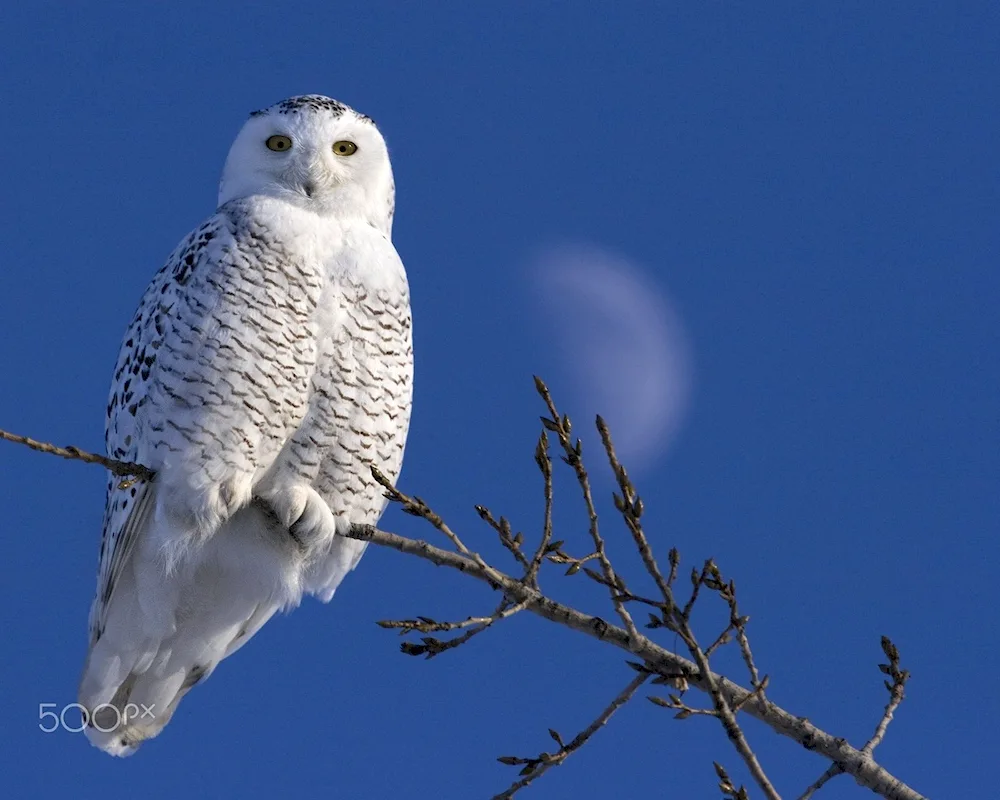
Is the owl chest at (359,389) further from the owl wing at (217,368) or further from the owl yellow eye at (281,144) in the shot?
the owl yellow eye at (281,144)

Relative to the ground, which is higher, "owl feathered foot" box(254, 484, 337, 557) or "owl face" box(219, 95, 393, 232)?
"owl face" box(219, 95, 393, 232)

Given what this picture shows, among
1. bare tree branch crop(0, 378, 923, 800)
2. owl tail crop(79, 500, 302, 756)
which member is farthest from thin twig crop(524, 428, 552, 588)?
owl tail crop(79, 500, 302, 756)


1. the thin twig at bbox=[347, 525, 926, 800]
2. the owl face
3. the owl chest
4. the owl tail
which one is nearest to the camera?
the thin twig at bbox=[347, 525, 926, 800]

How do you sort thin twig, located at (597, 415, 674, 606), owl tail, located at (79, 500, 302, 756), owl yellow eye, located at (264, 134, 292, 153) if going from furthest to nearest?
owl yellow eye, located at (264, 134, 292, 153) < owl tail, located at (79, 500, 302, 756) < thin twig, located at (597, 415, 674, 606)

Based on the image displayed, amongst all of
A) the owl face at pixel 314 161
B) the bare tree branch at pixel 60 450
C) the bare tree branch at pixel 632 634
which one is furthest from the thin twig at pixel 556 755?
the owl face at pixel 314 161

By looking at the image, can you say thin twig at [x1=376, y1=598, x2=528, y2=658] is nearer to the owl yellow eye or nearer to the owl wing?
the owl wing

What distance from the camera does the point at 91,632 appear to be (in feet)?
13.8

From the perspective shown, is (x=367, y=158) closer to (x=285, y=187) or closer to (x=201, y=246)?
(x=285, y=187)

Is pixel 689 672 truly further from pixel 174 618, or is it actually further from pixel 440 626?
pixel 174 618

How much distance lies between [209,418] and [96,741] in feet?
4.70

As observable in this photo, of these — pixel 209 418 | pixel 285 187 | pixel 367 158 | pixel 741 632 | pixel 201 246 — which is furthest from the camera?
pixel 367 158

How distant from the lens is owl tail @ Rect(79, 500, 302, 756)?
13.1ft

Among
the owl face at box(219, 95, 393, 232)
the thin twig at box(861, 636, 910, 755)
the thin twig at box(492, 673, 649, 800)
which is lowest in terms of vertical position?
the thin twig at box(492, 673, 649, 800)

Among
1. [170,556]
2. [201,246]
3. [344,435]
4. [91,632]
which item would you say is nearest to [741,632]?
[344,435]
